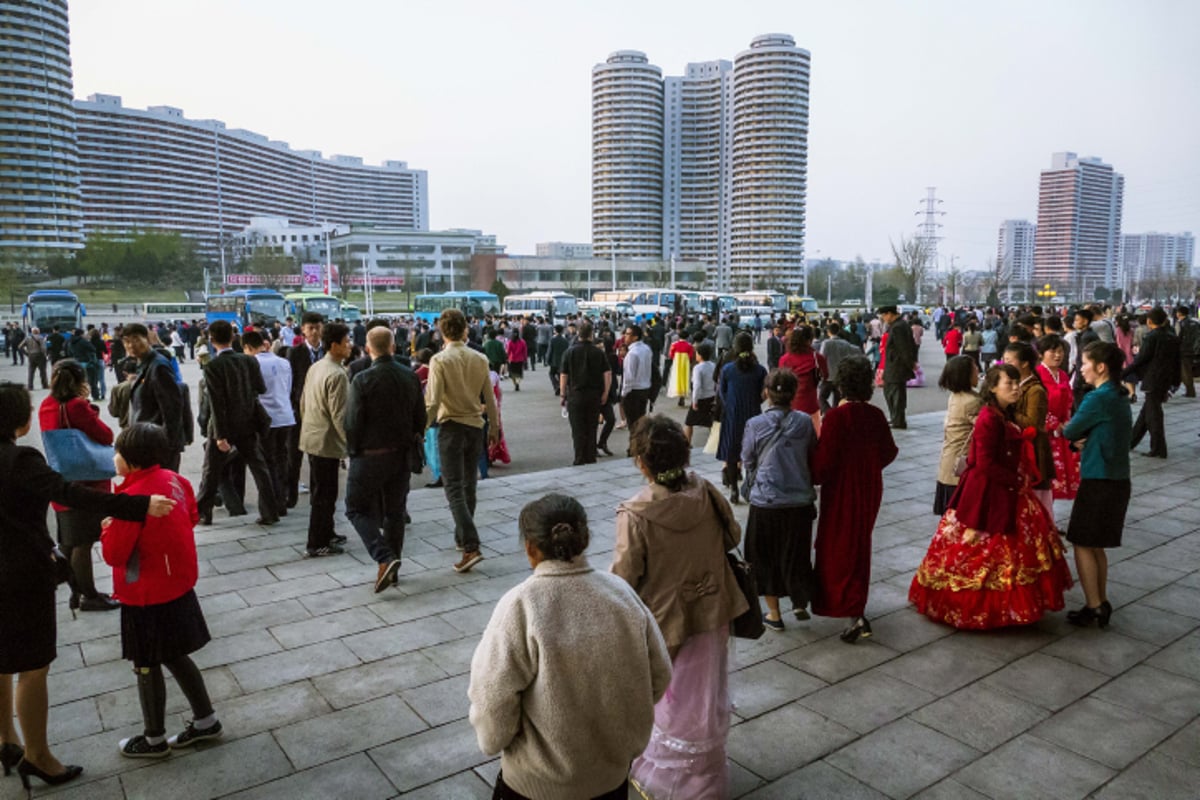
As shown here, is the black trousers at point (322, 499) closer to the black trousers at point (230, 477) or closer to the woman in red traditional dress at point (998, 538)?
the black trousers at point (230, 477)

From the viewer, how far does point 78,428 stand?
15.4 ft

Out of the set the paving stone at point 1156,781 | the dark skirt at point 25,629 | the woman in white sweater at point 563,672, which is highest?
the woman in white sweater at point 563,672

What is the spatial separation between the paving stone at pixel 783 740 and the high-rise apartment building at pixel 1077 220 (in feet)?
448

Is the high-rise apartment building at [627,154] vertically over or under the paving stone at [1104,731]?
over

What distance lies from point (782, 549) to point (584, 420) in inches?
194

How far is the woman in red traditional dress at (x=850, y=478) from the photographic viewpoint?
4039mm

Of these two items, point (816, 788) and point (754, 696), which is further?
point (754, 696)

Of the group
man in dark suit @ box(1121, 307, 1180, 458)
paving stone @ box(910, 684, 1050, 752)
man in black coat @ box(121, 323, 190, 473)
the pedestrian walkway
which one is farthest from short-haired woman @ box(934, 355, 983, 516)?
man in black coat @ box(121, 323, 190, 473)

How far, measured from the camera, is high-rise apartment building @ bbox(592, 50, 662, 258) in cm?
11456

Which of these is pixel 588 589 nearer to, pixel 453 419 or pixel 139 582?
pixel 139 582

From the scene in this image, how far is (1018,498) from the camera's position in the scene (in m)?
4.34

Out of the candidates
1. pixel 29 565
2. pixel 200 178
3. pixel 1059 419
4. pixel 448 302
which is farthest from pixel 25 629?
pixel 200 178

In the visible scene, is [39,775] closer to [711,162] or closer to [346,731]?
[346,731]

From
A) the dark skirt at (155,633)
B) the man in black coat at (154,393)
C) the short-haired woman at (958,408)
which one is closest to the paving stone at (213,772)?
the dark skirt at (155,633)
